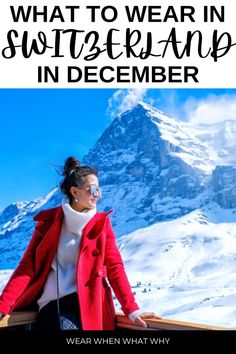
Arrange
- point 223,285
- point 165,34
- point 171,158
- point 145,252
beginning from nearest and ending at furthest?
point 165,34
point 223,285
point 145,252
point 171,158

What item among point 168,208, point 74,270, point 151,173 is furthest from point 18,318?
point 151,173

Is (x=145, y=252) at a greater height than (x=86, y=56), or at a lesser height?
lesser

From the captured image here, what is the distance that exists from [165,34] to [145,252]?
9692 centimetres

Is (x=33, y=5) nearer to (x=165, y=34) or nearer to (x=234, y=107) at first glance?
(x=165, y=34)

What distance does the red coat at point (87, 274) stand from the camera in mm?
2039

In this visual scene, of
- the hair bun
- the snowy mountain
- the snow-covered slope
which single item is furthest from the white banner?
the snow-covered slope

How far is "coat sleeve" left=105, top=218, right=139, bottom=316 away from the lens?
80.0 inches

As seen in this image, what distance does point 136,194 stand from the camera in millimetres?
132625

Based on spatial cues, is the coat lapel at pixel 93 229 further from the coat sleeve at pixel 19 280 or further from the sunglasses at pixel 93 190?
the coat sleeve at pixel 19 280

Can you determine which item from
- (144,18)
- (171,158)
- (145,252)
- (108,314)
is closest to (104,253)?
(108,314)

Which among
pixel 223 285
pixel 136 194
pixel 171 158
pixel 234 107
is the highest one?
pixel 234 107

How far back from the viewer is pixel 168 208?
125 meters

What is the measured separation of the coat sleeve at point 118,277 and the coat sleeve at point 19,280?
26cm

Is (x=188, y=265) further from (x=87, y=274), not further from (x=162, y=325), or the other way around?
(x=162, y=325)
